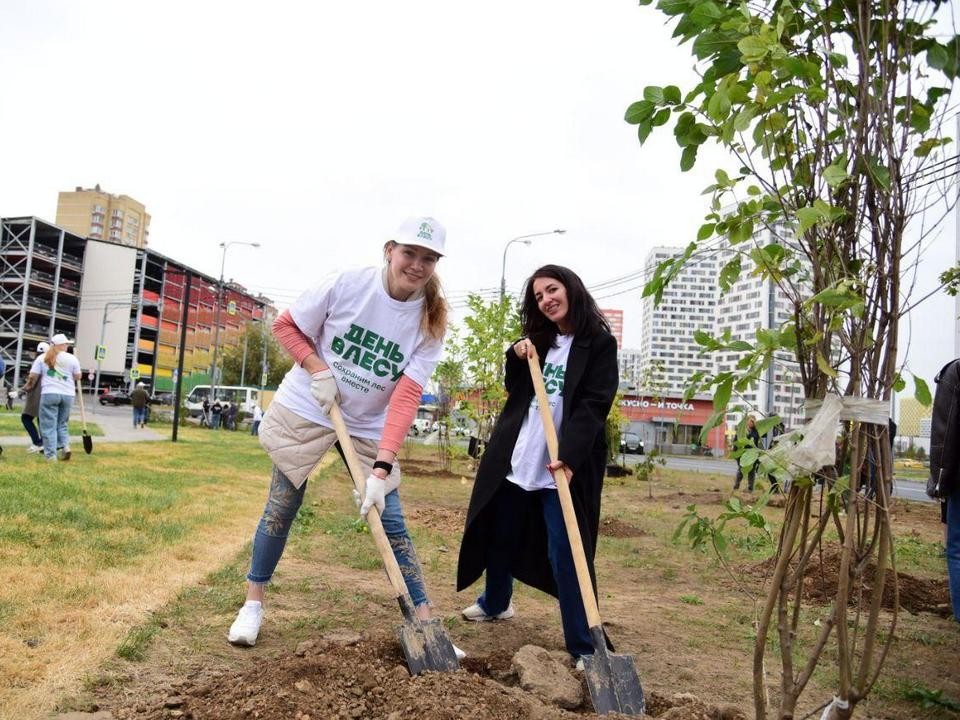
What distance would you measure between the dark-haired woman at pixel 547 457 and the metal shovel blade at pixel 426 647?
67cm

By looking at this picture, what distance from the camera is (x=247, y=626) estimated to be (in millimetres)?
3047

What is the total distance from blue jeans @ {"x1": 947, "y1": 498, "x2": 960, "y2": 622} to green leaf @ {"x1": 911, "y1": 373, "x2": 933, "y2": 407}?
182 cm

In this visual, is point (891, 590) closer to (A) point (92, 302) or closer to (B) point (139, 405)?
(B) point (139, 405)

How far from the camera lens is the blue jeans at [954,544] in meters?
3.28

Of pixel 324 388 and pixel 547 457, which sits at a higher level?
pixel 324 388

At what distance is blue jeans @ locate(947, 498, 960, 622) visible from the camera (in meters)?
3.28

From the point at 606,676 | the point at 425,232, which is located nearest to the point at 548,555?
the point at 606,676

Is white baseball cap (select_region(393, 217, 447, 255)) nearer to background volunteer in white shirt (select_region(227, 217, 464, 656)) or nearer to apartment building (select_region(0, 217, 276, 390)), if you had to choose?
background volunteer in white shirt (select_region(227, 217, 464, 656))

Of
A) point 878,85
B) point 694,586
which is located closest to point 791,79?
point 878,85

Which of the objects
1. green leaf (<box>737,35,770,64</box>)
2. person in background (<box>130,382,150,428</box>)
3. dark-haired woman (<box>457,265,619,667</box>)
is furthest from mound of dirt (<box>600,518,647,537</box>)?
person in background (<box>130,382,150,428</box>)

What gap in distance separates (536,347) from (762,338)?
1.64 metres

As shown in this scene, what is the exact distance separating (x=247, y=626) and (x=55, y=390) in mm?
7129

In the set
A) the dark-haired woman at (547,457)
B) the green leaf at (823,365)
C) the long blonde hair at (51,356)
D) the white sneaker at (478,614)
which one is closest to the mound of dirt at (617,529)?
the white sneaker at (478,614)

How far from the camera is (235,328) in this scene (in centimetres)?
8625
